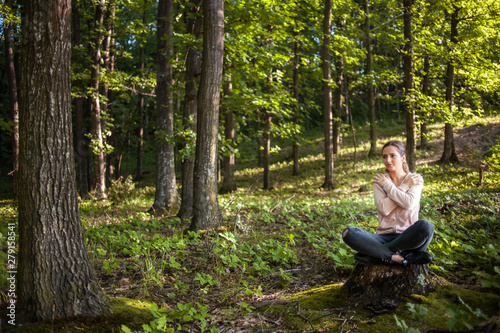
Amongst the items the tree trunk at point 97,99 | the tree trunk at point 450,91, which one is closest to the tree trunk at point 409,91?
the tree trunk at point 450,91

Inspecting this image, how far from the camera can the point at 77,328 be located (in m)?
3.16

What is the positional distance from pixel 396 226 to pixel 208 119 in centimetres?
439

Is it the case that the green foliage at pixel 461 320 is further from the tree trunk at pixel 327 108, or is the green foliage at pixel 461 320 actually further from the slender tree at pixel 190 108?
the tree trunk at pixel 327 108

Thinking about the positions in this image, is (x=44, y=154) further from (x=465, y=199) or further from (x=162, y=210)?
(x=465, y=199)

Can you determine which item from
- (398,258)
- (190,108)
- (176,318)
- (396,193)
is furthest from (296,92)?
(176,318)

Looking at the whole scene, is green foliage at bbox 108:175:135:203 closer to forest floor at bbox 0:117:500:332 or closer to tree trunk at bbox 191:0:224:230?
forest floor at bbox 0:117:500:332

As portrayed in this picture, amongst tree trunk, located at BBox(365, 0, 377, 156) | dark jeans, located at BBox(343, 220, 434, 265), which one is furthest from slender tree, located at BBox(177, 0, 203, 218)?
tree trunk, located at BBox(365, 0, 377, 156)

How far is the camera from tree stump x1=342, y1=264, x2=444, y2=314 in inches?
144

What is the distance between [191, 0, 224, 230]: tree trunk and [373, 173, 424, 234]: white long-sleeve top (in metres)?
3.78

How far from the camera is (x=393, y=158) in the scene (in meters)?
4.01

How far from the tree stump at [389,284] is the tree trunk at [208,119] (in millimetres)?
3756

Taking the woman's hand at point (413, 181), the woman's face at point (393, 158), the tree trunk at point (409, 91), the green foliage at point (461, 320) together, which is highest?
the tree trunk at point (409, 91)

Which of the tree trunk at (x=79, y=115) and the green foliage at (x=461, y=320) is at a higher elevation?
the tree trunk at (x=79, y=115)

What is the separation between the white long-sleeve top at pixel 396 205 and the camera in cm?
379
